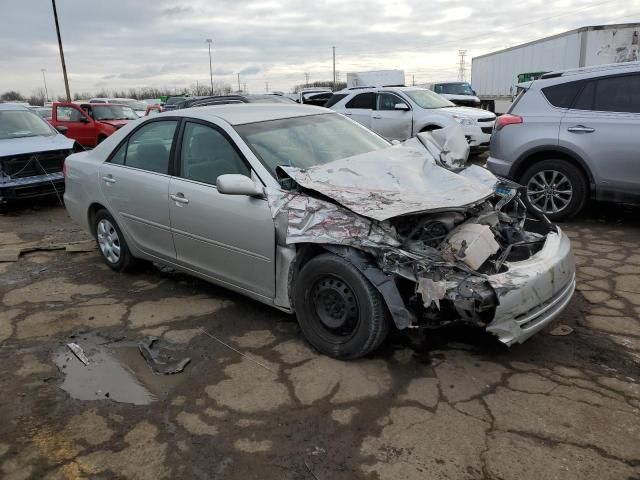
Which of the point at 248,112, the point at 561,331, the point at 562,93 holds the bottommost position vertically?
the point at 561,331

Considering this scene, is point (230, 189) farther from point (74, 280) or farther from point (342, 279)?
point (74, 280)

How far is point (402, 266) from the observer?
2861 mm

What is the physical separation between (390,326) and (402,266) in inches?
17.6

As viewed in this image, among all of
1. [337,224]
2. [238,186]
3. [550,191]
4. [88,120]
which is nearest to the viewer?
[337,224]

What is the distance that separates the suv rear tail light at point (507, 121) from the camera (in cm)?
623

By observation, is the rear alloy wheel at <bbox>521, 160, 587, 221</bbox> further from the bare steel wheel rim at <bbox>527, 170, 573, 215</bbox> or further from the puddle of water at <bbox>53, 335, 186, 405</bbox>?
the puddle of water at <bbox>53, 335, 186, 405</bbox>

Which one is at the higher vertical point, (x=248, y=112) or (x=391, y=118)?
(x=248, y=112)

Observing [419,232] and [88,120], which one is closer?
[419,232]

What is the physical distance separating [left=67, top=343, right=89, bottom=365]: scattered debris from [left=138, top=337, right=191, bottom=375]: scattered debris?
0.36 meters

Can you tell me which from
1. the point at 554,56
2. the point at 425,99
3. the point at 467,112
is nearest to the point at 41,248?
the point at 425,99

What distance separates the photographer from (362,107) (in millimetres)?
11492

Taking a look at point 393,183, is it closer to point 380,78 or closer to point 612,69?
point 612,69

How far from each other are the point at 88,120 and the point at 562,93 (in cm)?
1222

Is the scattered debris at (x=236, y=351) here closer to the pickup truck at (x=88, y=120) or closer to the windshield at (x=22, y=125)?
the windshield at (x=22, y=125)
